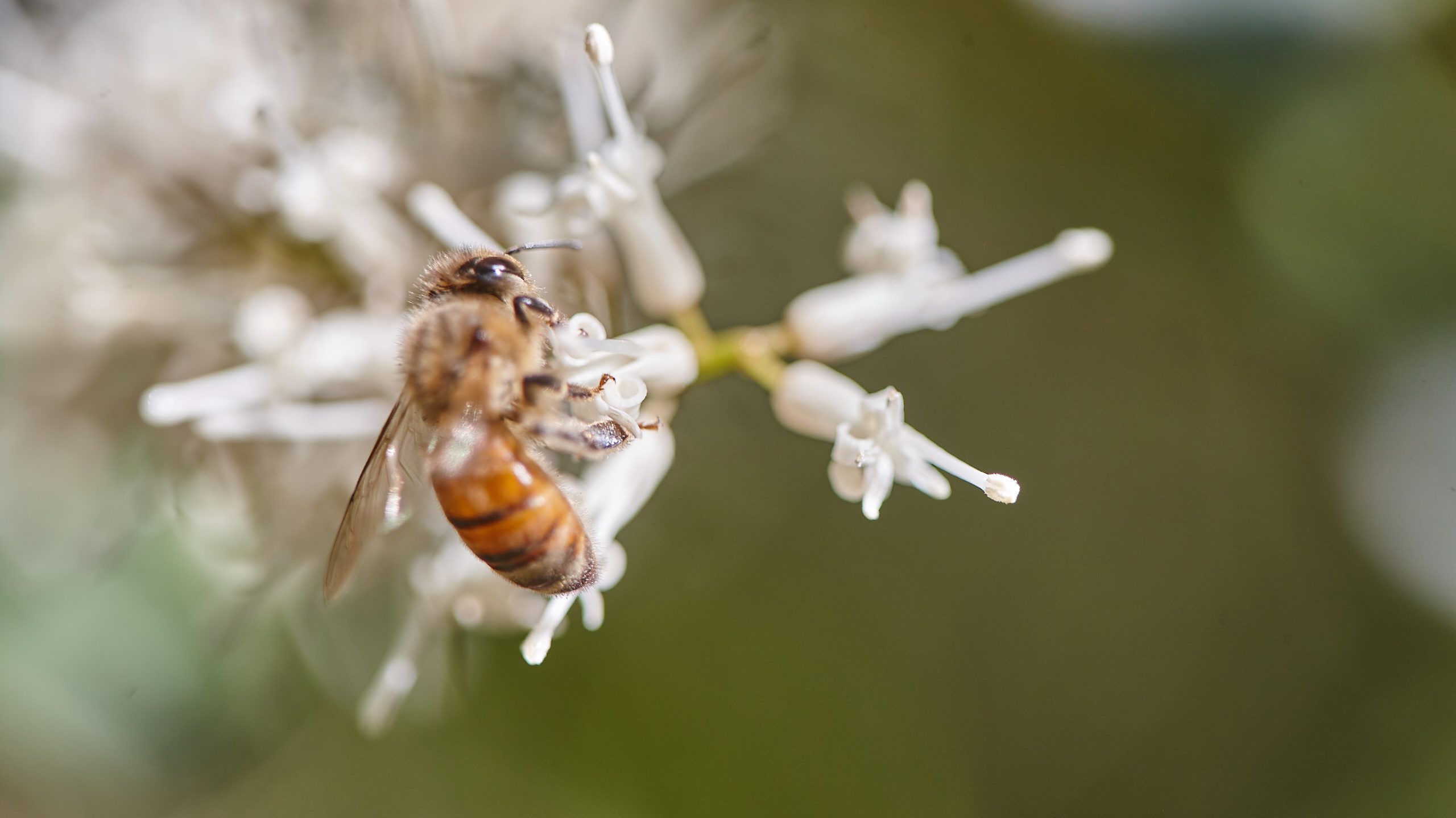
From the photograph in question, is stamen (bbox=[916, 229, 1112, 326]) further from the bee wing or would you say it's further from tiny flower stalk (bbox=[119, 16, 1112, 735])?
the bee wing

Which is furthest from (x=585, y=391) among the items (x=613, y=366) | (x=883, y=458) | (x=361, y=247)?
(x=361, y=247)

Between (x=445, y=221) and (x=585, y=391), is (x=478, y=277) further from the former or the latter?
(x=445, y=221)

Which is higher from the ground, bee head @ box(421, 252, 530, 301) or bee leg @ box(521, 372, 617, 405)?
bee head @ box(421, 252, 530, 301)

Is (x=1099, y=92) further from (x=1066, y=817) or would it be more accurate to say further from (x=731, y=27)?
(x=1066, y=817)

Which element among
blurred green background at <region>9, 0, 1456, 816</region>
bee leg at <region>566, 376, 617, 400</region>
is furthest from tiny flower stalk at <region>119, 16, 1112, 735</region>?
blurred green background at <region>9, 0, 1456, 816</region>

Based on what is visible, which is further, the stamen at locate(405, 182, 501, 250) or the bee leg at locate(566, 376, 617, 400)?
the stamen at locate(405, 182, 501, 250)

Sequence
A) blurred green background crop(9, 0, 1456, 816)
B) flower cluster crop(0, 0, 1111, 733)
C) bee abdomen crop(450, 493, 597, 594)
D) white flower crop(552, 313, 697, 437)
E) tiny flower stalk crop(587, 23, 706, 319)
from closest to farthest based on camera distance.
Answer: bee abdomen crop(450, 493, 597, 594), white flower crop(552, 313, 697, 437), tiny flower stalk crop(587, 23, 706, 319), flower cluster crop(0, 0, 1111, 733), blurred green background crop(9, 0, 1456, 816)

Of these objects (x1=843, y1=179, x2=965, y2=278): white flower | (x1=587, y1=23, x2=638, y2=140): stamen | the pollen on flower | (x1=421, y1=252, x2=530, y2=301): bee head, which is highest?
(x1=587, y1=23, x2=638, y2=140): stamen

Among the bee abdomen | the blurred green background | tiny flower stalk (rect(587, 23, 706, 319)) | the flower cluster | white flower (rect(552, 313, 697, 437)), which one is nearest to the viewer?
the bee abdomen
